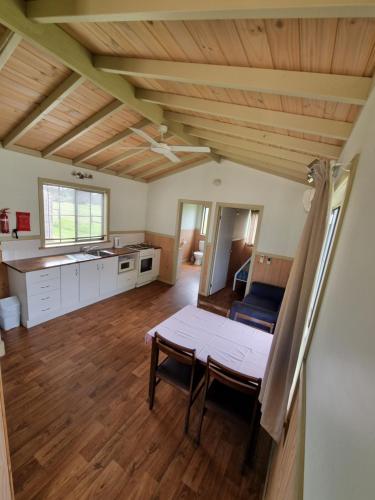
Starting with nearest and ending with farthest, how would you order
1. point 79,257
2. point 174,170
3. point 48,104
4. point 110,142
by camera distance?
point 48,104, point 110,142, point 79,257, point 174,170

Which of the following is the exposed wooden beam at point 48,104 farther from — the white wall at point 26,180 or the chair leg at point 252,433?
the chair leg at point 252,433

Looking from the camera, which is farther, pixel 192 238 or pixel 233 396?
pixel 192 238

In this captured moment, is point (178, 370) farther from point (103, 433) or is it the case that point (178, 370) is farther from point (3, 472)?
point (3, 472)

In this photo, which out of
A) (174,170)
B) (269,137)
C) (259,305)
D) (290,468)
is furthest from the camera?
(174,170)

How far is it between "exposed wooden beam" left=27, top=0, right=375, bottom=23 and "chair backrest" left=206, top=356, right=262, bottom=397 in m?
1.86

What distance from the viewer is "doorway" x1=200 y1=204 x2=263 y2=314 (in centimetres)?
451

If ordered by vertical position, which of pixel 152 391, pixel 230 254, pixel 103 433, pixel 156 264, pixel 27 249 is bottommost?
pixel 103 433

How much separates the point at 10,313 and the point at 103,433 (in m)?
2.22

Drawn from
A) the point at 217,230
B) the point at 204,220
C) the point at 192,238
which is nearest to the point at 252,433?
the point at 217,230

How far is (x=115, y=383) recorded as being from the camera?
2344mm

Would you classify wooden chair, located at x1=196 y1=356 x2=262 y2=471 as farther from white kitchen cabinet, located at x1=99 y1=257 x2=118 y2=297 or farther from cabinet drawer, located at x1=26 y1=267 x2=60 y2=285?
white kitchen cabinet, located at x1=99 y1=257 x2=118 y2=297

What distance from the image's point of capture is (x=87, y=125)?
2.62 metres

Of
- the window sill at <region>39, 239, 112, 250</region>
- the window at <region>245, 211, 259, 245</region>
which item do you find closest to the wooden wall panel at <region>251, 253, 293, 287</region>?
the window at <region>245, 211, 259, 245</region>

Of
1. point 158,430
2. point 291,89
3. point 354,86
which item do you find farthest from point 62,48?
point 158,430
